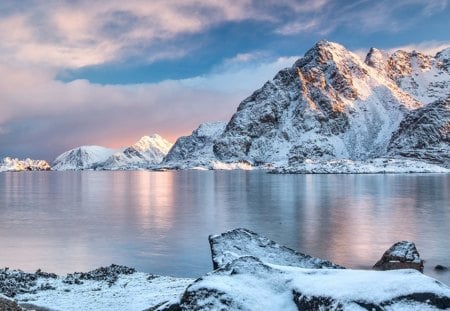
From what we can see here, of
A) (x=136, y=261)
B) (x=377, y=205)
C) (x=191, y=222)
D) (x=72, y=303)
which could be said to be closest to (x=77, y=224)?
(x=191, y=222)

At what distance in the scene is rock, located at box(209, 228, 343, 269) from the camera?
595 inches

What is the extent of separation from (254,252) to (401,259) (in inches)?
532

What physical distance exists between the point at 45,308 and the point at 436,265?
68.9 feet

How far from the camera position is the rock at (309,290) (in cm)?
802

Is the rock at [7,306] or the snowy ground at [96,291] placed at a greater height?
the rock at [7,306]

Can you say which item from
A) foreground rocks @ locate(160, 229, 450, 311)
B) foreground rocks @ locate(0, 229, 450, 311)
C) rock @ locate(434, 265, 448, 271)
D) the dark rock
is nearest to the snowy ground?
the dark rock

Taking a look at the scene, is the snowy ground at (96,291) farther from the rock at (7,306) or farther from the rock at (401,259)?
the rock at (401,259)

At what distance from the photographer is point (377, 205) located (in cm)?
6481

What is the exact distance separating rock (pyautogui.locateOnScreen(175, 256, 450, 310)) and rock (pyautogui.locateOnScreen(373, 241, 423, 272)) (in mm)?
18978

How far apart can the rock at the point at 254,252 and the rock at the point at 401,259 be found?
40.8 ft

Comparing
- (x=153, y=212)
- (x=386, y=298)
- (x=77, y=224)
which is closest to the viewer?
(x=386, y=298)

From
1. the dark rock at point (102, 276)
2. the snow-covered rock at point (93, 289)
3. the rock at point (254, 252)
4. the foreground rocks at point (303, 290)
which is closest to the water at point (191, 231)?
the dark rock at point (102, 276)

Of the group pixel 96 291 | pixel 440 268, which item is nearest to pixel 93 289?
pixel 96 291

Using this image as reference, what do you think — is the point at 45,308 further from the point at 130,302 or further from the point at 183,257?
the point at 183,257
